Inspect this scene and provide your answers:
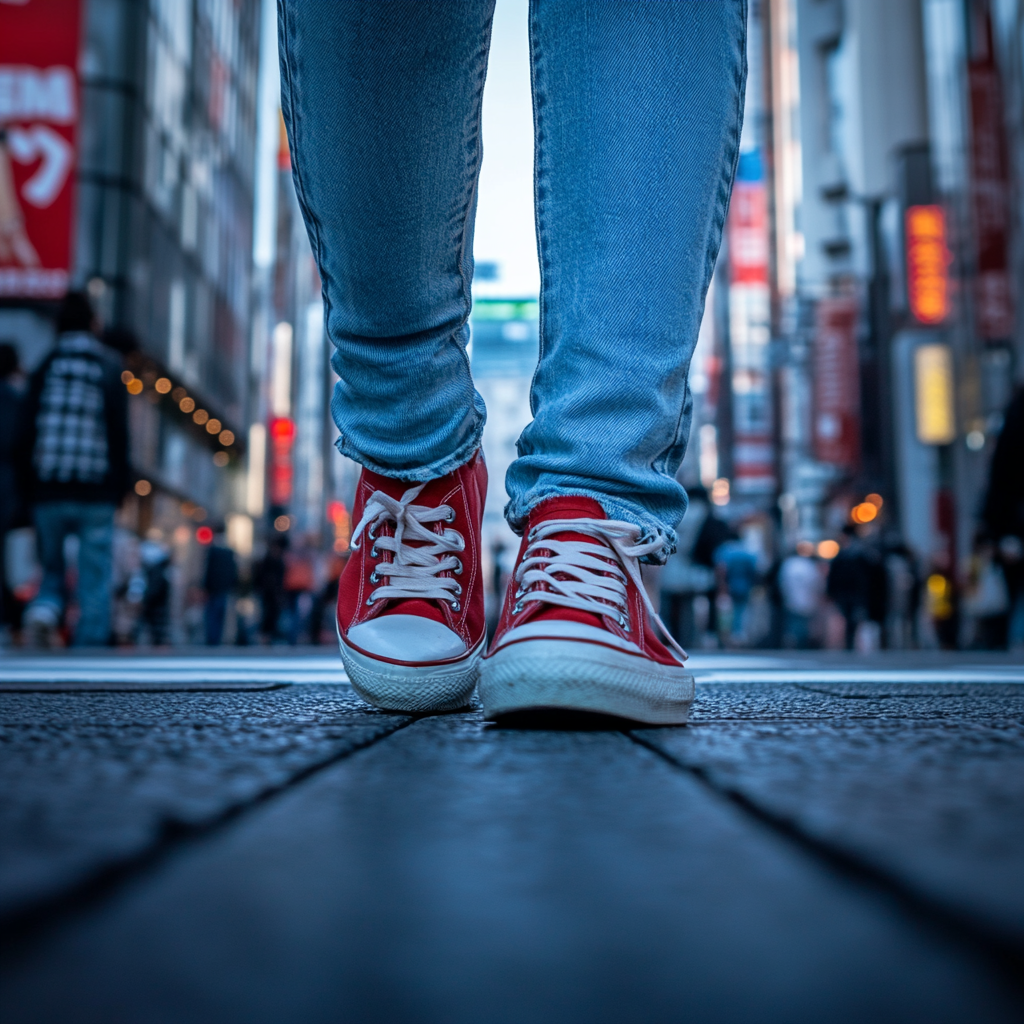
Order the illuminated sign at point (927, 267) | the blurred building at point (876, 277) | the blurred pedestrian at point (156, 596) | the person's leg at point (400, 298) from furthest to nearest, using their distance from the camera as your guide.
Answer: the illuminated sign at point (927, 267) → the blurred building at point (876, 277) → the blurred pedestrian at point (156, 596) → the person's leg at point (400, 298)

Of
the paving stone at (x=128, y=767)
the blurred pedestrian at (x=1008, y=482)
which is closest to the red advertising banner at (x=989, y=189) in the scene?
the blurred pedestrian at (x=1008, y=482)

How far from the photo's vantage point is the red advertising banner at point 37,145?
1474 cm

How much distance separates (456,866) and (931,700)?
1016mm

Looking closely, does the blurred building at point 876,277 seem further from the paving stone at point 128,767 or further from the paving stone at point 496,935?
the paving stone at point 496,935

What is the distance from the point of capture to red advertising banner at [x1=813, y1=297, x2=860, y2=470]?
86.3 feet

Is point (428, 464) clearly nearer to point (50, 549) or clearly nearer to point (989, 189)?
point (50, 549)

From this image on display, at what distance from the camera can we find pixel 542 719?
958mm

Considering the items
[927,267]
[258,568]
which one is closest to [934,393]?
[927,267]

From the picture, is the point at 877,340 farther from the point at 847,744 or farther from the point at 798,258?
the point at 847,744

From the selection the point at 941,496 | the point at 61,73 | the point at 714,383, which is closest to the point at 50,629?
the point at 61,73

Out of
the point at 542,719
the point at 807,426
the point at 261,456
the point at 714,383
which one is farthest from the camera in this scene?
the point at 714,383

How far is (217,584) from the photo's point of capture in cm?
980

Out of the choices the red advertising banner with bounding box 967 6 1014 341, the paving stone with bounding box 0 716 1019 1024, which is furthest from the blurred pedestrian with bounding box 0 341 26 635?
the red advertising banner with bounding box 967 6 1014 341

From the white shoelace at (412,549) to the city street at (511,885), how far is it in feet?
1.74
